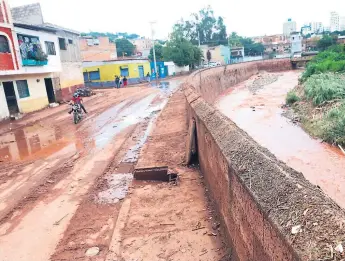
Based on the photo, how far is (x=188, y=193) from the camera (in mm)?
5887

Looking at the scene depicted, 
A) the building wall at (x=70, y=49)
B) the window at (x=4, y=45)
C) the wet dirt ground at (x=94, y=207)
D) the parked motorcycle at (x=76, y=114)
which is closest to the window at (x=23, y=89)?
the window at (x=4, y=45)

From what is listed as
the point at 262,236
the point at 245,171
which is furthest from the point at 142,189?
the point at 262,236

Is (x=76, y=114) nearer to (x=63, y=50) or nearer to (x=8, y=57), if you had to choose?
(x=8, y=57)

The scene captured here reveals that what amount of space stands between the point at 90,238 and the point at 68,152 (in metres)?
5.55

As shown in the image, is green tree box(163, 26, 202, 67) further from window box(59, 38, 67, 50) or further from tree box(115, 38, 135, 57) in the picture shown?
tree box(115, 38, 135, 57)

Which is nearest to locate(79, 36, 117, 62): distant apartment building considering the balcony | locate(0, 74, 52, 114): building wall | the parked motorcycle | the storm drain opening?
locate(0, 74, 52, 114): building wall

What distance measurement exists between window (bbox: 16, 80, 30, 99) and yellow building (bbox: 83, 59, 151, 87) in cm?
1636

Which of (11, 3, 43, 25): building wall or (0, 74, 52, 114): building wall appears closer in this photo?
(0, 74, 52, 114): building wall

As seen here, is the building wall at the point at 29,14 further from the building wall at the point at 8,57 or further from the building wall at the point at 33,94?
the building wall at the point at 8,57

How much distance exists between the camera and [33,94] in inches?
775

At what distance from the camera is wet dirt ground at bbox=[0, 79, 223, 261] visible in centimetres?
447

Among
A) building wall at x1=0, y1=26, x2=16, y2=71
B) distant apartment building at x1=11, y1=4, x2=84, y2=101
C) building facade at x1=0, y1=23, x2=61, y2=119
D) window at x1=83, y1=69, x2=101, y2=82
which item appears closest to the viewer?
building wall at x1=0, y1=26, x2=16, y2=71

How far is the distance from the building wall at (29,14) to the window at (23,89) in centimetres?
818

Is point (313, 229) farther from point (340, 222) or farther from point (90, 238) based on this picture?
point (90, 238)
